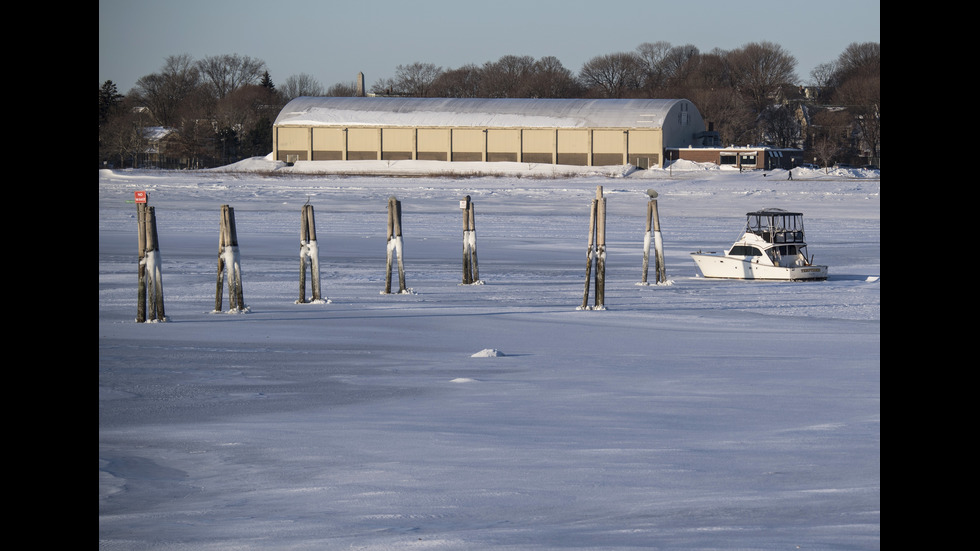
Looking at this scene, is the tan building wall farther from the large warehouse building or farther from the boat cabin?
the boat cabin

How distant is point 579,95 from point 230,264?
132 meters

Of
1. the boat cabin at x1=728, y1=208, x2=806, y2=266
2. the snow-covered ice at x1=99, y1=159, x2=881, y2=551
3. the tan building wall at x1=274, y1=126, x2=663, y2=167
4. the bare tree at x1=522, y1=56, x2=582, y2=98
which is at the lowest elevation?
the snow-covered ice at x1=99, y1=159, x2=881, y2=551

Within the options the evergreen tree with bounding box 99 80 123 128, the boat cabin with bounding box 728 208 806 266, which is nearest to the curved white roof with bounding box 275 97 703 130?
the evergreen tree with bounding box 99 80 123 128

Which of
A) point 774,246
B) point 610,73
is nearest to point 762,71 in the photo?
point 610,73

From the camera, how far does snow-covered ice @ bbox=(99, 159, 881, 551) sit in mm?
7211

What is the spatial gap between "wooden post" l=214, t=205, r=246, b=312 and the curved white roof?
257 feet

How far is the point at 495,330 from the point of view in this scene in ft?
63.7

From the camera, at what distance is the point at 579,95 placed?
15088 centimetres

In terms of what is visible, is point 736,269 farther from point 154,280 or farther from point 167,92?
point 167,92

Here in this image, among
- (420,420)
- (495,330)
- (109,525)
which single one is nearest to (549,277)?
(495,330)

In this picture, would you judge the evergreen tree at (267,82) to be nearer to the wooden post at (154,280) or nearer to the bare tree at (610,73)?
the bare tree at (610,73)
